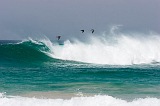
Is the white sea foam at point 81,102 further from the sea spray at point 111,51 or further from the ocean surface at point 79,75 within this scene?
the sea spray at point 111,51

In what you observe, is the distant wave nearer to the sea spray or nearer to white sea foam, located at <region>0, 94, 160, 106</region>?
the sea spray

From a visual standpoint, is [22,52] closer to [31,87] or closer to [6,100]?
[31,87]

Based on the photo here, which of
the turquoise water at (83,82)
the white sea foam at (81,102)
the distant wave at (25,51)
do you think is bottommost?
the white sea foam at (81,102)

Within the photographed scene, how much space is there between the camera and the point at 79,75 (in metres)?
26.5

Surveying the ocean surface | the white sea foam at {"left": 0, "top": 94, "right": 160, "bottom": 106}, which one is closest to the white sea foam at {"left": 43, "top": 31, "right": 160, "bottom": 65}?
the ocean surface

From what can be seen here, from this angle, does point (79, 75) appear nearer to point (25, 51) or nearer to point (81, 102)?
point (81, 102)

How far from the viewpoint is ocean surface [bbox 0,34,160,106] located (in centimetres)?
1719

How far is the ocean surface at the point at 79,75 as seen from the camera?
17188mm

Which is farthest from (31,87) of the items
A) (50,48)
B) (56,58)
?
(50,48)

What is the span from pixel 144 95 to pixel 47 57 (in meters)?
20.4

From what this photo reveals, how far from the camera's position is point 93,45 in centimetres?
4478

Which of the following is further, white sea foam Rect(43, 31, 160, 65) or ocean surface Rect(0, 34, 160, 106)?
white sea foam Rect(43, 31, 160, 65)

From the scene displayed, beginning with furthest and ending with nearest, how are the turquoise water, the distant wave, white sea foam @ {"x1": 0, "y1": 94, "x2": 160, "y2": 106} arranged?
the distant wave
the turquoise water
white sea foam @ {"x1": 0, "y1": 94, "x2": 160, "y2": 106}

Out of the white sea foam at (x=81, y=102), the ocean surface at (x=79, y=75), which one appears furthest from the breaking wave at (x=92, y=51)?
the white sea foam at (x=81, y=102)
